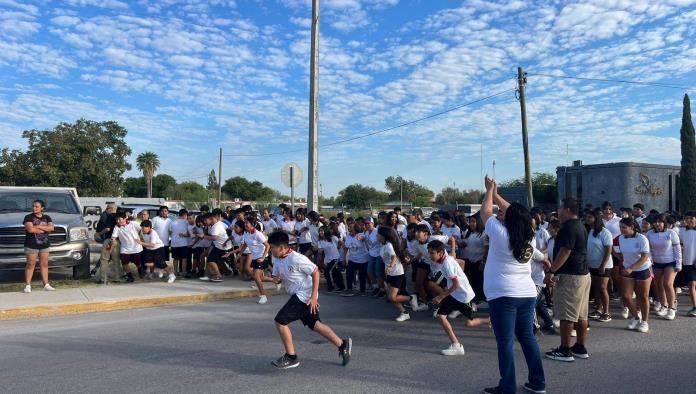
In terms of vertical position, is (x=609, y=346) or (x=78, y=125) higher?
(x=78, y=125)

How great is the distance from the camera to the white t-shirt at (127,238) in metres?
11.2

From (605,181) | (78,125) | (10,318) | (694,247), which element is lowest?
(10,318)

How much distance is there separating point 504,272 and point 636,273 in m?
4.08

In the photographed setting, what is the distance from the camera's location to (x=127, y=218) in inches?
456

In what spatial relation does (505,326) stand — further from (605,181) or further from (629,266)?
(605,181)

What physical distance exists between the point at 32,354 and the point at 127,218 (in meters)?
5.65

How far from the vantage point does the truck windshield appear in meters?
11.5

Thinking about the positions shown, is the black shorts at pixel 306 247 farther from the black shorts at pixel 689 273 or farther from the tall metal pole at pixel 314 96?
the black shorts at pixel 689 273

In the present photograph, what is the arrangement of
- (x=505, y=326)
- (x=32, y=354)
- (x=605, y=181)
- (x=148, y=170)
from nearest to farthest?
(x=505, y=326) < (x=32, y=354) < (x=605, y=181) < (x=148, y=170)


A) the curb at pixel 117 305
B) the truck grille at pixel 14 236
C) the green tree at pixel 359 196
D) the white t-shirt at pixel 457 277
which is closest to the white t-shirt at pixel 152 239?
the truck grille at pixel 14 236

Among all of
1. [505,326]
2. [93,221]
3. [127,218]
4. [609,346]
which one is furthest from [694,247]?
[93,221]

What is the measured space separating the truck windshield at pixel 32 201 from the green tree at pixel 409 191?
78599mm

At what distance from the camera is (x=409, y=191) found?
93.6m

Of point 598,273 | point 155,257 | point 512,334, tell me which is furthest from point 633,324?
point 155,257
